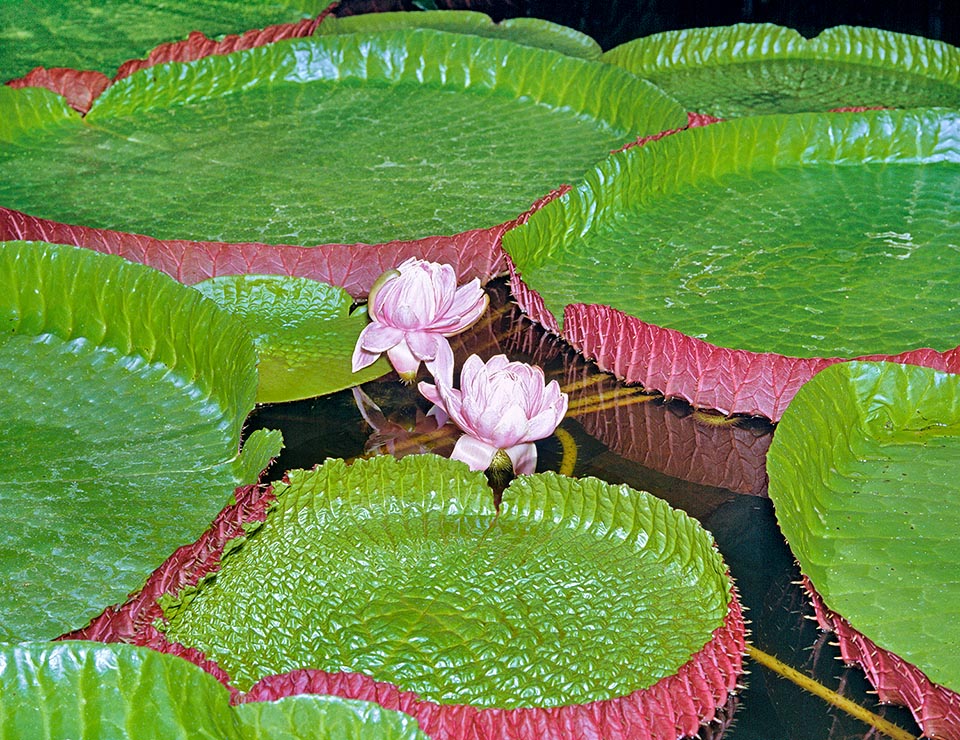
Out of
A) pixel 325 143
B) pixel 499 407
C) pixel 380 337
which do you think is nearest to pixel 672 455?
pixel 499 407

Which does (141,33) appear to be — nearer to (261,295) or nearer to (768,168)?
(261,295)

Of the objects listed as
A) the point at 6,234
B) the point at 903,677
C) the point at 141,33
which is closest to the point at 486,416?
the point at 903,677

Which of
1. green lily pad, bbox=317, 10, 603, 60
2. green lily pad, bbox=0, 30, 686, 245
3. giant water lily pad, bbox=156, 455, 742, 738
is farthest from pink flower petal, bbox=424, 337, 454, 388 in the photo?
green lily pad, bbox=317, 10, 603, 60

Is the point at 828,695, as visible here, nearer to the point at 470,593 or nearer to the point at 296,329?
the point at 470,593

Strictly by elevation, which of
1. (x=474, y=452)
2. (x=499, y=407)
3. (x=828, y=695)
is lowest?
(x=828, y=695)

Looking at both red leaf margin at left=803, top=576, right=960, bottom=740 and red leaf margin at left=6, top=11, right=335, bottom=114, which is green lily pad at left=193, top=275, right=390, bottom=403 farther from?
red leaf margin at left=6, top=11, right=335, bottom=114

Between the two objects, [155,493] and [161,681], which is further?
[155,493]

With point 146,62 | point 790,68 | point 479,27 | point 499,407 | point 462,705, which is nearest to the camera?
point 462,705
